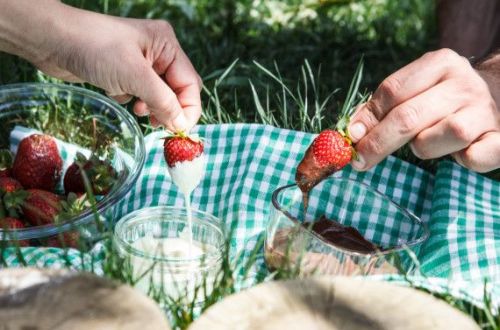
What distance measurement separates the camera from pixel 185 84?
1.91 m

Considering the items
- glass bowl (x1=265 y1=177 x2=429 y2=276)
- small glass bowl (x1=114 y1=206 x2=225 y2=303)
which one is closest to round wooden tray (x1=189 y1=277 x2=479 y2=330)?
glass bowl (x1=265 y1=177 x2=429 y2=276)

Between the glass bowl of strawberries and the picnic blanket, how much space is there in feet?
0.33

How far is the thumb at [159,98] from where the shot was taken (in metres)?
1.75

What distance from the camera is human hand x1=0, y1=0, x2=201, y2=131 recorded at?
1.77 metres

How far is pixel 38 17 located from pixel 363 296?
3.63 feet

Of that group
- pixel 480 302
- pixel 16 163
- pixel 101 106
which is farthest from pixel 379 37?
pixel 480 302

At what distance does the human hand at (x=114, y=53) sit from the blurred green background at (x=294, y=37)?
2.72ft

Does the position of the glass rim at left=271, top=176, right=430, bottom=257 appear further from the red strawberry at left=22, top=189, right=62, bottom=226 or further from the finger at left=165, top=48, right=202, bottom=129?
the red strawberry at left=22, top=189, right=62, bottom=226

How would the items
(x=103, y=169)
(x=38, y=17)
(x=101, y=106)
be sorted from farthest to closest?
(x=101, y=106) < (x=103, y=169) < (x=38, y=17)

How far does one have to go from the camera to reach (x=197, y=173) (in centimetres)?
176

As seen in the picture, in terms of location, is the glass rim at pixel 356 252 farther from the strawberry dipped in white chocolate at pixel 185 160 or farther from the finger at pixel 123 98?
the finger at pixel 123 98

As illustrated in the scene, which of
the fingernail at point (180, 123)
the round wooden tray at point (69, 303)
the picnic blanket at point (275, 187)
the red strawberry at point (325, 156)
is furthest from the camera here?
the picnic blanket at point (275, 187)

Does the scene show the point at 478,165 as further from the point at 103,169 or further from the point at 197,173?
the point at 103,169

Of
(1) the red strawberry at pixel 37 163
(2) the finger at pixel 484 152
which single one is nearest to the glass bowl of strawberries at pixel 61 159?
(1) the red strawberry at pixel 37 163
